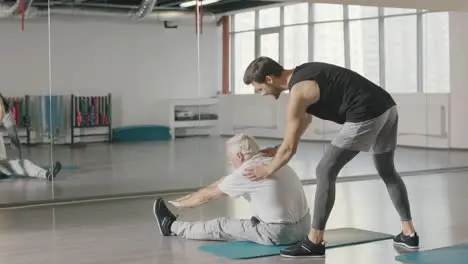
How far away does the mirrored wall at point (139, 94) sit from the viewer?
22.7 ft

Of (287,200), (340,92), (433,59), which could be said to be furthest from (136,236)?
(433,59)

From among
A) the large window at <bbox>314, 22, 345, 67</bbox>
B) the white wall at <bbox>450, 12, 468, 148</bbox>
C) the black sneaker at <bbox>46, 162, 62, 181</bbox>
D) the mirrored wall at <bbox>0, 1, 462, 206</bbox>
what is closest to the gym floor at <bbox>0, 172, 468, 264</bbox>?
the black sneaker at <bbox>46, 162, 62, 181</bbox>

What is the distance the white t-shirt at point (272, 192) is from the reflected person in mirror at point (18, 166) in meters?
3.23

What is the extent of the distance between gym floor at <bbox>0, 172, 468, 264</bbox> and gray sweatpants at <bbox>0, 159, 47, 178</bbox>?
0.70m

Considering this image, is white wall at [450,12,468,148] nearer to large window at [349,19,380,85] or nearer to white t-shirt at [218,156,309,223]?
large window at [349,19,380,85]

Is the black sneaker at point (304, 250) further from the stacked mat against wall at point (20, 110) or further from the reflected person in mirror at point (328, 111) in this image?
the stacked mat against wall at point (20, 110)

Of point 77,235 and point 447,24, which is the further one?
point 447,24

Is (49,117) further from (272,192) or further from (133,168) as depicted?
(272,192)

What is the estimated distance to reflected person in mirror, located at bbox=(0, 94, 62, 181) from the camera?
267 inches

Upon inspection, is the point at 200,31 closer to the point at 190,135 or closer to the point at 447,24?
the point at 190,135

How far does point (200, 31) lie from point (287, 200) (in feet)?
12.6

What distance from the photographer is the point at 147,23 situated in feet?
24.5

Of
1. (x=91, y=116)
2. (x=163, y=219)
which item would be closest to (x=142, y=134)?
(x=91, y=116)

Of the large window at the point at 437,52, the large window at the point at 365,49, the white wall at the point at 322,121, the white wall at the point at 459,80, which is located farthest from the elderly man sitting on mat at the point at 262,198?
the large window at the point at 437,52
